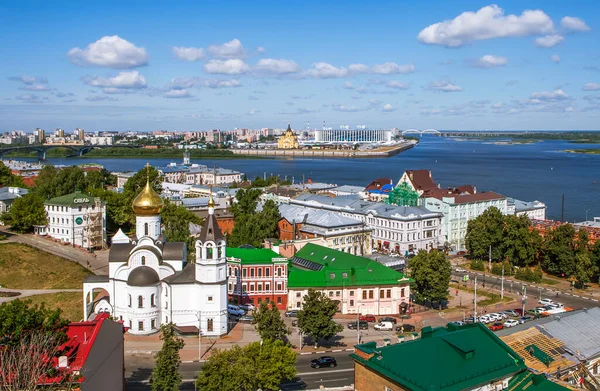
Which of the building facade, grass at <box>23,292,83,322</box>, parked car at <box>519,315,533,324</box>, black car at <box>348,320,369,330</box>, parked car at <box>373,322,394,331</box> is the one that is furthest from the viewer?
the building facade

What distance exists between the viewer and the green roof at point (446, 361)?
15.1 meters

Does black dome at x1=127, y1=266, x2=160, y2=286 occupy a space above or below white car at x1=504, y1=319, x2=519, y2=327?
above

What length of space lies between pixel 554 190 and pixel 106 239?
79.9m

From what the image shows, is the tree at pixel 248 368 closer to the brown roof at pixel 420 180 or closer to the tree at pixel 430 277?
the tree at pixel 430 277

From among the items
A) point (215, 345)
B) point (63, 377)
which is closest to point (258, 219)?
point (215, 345)

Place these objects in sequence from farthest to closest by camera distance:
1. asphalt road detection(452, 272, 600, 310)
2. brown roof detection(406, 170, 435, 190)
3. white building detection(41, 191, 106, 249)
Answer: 1. brown roof detection(406, 170, 435, 190)
2. white building detection(41, 191, 106, 249)
3. asphalt road detection(452, 272, 600, 310)

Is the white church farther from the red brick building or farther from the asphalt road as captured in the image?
the asphalt road

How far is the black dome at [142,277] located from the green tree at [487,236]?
28806 millimetres

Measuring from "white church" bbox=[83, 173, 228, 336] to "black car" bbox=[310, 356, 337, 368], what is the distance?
6559mm

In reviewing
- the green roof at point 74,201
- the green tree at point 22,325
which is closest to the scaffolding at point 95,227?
the green roof at point 74,201

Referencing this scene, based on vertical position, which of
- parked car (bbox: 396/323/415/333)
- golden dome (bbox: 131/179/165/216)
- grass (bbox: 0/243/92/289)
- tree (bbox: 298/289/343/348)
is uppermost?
golden dome (bbox: 131/179/165/216)

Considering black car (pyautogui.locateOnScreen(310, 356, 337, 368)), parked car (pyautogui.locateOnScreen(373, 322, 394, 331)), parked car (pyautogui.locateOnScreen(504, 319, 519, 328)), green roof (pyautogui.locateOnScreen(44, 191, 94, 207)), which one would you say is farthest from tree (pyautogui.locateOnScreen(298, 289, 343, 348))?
green roof (pyautogui.locateOnScreen(44, 191, 94, 207))

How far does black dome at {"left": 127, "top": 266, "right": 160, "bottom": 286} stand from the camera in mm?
31000

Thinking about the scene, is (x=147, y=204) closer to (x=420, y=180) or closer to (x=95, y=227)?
(x=95, y=227)
